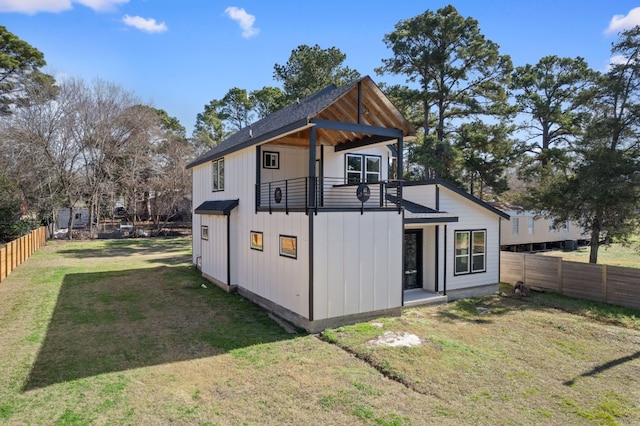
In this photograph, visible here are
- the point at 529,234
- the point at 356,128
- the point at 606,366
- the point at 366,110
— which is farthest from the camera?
the point at 529,234

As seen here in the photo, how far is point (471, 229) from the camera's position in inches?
521

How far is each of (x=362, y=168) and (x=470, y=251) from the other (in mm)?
4865

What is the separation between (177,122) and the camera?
142 feet

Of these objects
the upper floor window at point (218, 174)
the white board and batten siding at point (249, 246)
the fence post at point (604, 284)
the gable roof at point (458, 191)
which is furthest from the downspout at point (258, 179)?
the fence post at point (604, 284)

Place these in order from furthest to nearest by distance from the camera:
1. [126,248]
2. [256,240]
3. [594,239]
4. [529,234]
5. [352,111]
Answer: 1. [529,234]
2. [126,248]
3. [594,239]
4. [256,240]
5. [352,111]

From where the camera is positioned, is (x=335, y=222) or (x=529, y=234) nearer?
(x=335, y=222)

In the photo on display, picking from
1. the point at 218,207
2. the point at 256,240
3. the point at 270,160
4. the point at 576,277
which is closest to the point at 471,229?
the point at 576,277

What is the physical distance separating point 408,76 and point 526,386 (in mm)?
24548

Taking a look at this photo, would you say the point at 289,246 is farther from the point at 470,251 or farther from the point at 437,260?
the point at 470,251

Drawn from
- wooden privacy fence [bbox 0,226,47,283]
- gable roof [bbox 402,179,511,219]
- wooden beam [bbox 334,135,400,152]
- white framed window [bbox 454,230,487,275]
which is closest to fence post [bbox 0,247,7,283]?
wooden privacy fence [bbox 0,226,47,283]

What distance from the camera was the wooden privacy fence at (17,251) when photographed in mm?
13773

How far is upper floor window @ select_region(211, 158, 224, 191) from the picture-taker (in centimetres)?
1427

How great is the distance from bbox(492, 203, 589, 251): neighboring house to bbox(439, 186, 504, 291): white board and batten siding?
1095 centimetres

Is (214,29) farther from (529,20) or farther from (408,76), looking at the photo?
(408,76)
